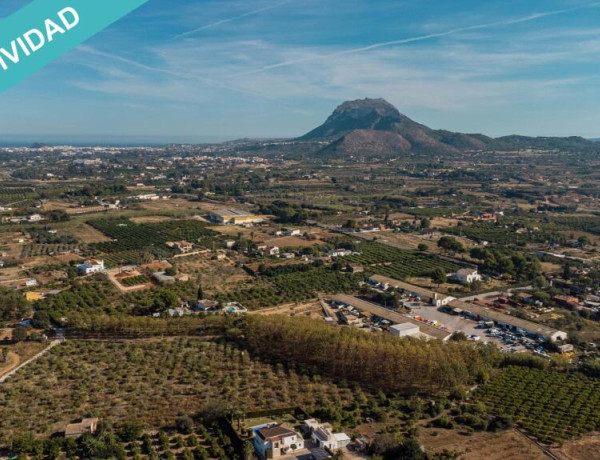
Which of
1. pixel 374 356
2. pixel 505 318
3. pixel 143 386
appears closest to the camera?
pixel 143 386

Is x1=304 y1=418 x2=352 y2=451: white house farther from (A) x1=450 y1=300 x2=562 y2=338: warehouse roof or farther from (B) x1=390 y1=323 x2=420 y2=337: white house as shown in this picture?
(A) x1=450 y1=300 x2=562 y2=338: warehouse roof

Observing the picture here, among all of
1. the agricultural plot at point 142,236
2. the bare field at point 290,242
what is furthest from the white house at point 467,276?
the agricultural plot at point 142,236

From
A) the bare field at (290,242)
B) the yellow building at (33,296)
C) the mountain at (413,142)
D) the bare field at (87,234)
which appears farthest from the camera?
the mountain at (413,142)

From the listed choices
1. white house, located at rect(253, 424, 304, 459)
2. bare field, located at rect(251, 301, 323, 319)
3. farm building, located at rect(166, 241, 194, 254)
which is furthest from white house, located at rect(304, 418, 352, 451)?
farm building, located at rect(166, 241, 194, 254)

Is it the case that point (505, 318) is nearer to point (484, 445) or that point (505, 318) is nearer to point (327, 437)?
point (484, 445)

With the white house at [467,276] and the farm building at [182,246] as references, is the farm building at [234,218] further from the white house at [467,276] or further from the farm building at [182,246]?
the white house at [467,276]

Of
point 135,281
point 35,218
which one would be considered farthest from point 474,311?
point 35,218
